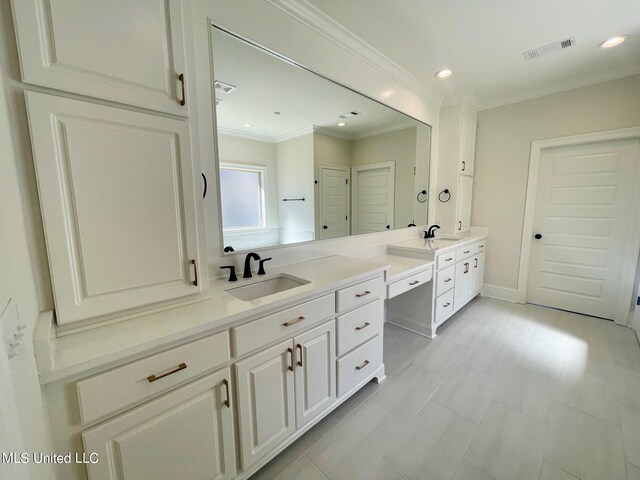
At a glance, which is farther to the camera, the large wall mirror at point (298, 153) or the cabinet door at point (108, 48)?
the large wall mirror at point (298, 153)

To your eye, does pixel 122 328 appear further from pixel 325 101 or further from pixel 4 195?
pixel 325 101

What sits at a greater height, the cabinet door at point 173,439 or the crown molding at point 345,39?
the crown molding at point 345,39

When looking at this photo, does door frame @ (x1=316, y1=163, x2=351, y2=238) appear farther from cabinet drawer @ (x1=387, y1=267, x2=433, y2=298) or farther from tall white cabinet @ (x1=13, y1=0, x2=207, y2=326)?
tall white cabinet @ (x1=13, y1=0, x2=207, y2=326)

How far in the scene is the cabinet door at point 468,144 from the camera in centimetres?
330

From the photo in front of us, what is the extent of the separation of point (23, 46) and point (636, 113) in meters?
4.62

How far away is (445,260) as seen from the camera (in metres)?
2.69

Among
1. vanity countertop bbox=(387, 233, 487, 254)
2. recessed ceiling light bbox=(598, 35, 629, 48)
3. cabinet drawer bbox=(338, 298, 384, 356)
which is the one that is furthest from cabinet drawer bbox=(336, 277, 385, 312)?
recessed ceiling light bbox=(598, 35, 629, 48)

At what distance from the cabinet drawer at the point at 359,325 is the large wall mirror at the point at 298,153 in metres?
0.71

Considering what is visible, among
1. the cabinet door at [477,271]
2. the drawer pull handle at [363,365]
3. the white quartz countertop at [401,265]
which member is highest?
the white quartz countertop at [401,265]

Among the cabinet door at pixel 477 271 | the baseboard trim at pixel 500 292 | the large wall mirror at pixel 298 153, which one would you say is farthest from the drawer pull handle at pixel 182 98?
the baseboard trim at pixel 500 292

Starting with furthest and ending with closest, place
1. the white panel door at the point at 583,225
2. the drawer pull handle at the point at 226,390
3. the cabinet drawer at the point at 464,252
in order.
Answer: the cabinet drawer at the point at 464,252 < the white panel door at the point at 583,225 < the drawer pull handle at the point at 226,390

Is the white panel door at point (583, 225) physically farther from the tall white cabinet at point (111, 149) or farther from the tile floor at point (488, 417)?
the tall white cabinet at point (111, 149)

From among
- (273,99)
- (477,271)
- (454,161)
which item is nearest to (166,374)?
(273,99)

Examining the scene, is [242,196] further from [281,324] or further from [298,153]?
[281,324]
